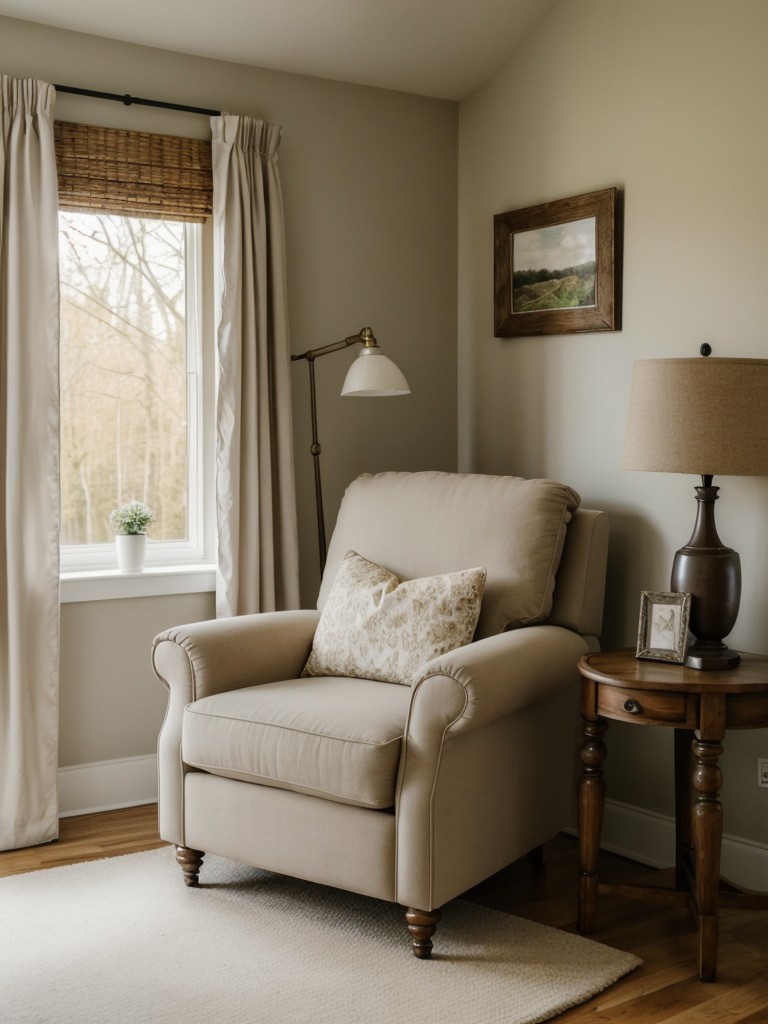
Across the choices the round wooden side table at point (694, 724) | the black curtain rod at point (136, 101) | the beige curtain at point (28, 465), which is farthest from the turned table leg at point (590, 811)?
the black curtain rod at point (136, 101)

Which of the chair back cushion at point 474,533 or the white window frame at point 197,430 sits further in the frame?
the white window frame at point 197,430

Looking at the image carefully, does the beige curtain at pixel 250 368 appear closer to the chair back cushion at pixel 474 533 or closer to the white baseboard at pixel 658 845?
the chair back cushion at pixel 474 533

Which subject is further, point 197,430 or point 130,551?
point 197,430

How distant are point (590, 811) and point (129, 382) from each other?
77.7 inches

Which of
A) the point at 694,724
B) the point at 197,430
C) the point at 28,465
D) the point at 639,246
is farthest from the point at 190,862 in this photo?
the point at 639,246

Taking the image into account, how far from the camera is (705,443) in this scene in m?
2.50

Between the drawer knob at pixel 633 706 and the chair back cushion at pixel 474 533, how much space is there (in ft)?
1.58

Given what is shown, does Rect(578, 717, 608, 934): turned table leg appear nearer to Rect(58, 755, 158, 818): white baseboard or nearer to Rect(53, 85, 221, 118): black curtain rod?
Rect(58, 755, 158, 818): white baseboard

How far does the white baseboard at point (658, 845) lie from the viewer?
112 inches

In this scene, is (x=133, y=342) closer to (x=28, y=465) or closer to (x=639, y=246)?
(x=28, y=465)

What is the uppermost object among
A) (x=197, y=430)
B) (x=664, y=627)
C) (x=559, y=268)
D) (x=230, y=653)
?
(x=559, y=268)

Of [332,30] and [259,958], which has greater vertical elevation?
[332,30]

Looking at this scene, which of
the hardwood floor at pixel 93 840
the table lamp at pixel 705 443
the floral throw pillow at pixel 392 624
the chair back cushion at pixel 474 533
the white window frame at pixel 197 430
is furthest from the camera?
the white window frame at pixel 197 430

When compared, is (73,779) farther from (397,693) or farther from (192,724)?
(397,693)
